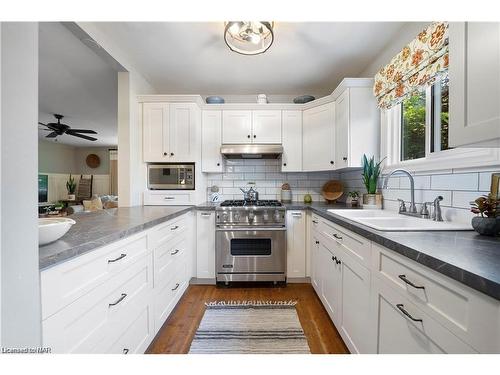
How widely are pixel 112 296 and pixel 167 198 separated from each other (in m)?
1.61

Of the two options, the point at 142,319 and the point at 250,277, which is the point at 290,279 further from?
the point at 142,319

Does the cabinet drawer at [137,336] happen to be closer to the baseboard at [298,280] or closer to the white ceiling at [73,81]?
the baseboard at [298,280]

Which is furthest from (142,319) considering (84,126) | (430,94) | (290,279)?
(84,126)

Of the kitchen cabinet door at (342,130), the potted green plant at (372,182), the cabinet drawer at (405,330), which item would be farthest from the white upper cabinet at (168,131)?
the cabinet drawer at (405,330)

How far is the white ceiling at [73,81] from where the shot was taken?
2.00m

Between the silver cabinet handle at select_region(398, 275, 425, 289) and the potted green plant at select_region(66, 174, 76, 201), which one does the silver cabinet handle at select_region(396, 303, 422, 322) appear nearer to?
the silver cabinet handle at select_region(398, 275, 425, 289)

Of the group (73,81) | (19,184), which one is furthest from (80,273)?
(73,81)

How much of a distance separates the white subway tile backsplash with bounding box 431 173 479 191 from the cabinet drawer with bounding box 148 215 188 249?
196 cm

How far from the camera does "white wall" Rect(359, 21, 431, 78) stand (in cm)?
168

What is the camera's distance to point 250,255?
7.86 feet

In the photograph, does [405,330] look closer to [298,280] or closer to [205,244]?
[298,280]

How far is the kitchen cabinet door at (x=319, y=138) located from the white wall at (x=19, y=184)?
2.45 meters

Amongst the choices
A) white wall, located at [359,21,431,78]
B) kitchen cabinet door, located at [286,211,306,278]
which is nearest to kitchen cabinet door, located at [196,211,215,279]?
kitchen cabinet door, located at [286,211,306,278]
